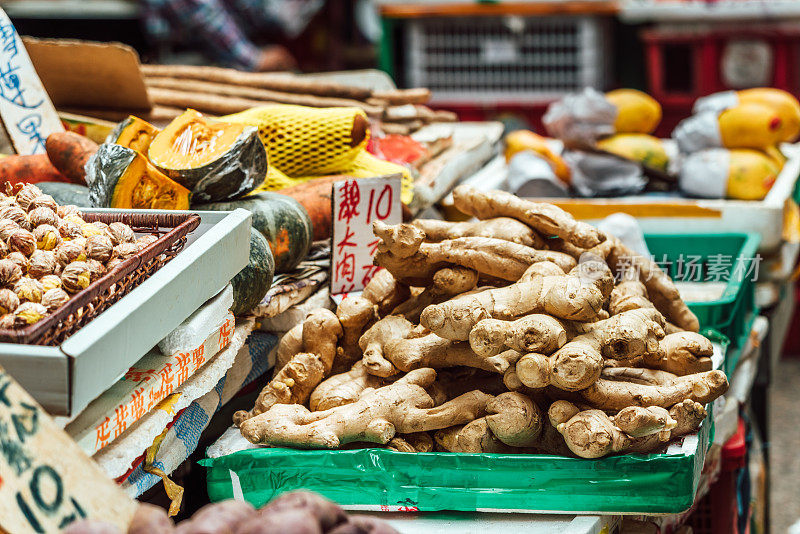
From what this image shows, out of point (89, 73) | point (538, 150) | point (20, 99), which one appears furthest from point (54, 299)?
point (538, 150)

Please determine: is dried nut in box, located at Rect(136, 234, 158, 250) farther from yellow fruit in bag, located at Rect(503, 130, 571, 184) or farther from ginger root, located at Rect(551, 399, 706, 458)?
yellow fruit in bag, located at Rect(503, 130, 571, 184)

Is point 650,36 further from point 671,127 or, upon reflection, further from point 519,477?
point 519,477

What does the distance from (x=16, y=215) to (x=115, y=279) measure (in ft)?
0.86

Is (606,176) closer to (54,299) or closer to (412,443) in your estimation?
(412,443)

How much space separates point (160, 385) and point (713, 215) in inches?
72.3

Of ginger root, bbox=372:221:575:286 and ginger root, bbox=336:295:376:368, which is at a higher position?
ginger root, bbox=372:221:575:286

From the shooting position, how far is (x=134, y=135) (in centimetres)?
189

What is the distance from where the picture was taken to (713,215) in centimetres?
272

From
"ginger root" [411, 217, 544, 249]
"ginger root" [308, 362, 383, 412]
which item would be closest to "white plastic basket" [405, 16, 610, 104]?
"ginger root" [411, 217, 544, 249]

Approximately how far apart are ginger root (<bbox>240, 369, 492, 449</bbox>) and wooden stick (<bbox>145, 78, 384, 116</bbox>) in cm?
141

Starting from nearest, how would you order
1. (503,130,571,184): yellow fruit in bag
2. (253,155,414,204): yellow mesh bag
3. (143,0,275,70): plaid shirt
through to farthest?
1. (253,155,414,204): yellow mesh bag
2. (503,130,571,184): yellow fruit in bag
3. (143,0,275,70): plaid shirt

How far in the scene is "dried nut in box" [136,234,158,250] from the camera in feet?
4.70

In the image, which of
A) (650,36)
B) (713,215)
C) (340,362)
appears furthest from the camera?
(650,36)

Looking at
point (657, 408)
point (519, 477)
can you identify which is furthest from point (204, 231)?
point (657, 408)
